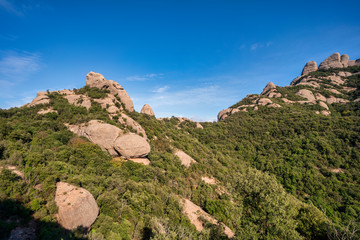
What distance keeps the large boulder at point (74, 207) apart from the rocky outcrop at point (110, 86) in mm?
36650

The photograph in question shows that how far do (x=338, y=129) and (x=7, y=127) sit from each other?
110 metres

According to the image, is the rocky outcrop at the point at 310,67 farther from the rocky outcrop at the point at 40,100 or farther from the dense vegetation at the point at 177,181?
the rocky outcrop at the point at 40,100

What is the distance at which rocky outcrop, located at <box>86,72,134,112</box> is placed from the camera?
166ft

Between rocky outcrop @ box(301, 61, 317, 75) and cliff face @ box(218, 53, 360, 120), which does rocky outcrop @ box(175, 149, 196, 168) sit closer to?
cliff face @ box(218, 53, 360, 120)

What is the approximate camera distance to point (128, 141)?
3325 cm

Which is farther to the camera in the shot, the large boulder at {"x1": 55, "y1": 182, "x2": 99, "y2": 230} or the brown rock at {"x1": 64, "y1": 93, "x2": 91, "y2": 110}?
the brown rock at {"x1": 64, "y1": 93, "x2": 91, "y2": 110}

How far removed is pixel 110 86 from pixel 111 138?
88.1 feet

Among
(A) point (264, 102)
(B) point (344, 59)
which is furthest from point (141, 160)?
(B) point (344, 59)

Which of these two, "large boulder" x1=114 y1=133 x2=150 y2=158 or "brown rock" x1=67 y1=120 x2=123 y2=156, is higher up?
"brown rock" x1=67 y1=120 x2=123 y2=156

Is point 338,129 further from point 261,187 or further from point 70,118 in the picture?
point 70,118

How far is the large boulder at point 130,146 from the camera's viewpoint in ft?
107

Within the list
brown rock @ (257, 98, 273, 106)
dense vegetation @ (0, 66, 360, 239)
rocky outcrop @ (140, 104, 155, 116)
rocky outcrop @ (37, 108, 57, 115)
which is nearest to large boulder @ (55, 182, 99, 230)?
dense vegetation @ (0, 66, 360, 239)

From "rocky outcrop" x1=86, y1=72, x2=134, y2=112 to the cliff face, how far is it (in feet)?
274

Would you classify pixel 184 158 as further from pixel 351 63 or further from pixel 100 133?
pixel 351 63
